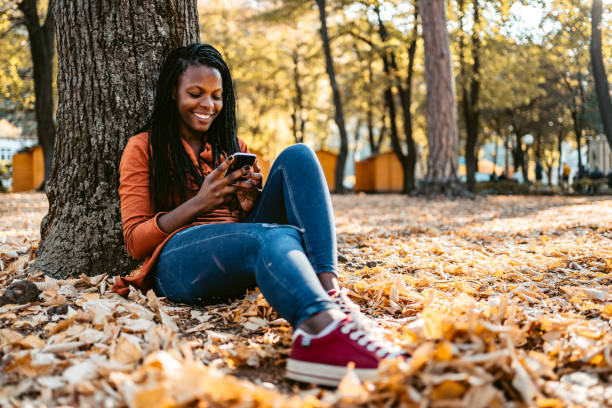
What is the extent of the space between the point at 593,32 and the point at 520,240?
8.62m

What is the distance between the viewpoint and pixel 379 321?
2.32 metres

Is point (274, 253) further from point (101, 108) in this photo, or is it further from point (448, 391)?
point (101, 108)

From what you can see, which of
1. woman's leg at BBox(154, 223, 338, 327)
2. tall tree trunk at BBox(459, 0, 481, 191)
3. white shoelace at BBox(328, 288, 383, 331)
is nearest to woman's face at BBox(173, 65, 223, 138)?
woman's leg at BBox(154, 223, 338, 327)

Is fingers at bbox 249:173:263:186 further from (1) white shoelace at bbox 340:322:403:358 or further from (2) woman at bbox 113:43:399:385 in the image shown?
(1) white shoelace at bbox 340:322:403:358

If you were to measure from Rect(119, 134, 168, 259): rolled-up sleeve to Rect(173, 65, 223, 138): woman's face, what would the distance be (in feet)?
1.10

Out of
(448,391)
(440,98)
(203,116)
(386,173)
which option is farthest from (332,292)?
(386,173)

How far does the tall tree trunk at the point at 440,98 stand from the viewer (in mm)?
10789

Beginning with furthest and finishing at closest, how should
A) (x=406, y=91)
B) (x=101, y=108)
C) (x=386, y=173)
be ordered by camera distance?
(x=386, y=173) → (x=406, y=91) → (x=101, y=108)

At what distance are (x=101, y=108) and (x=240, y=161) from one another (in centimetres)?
131

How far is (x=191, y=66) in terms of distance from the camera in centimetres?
260

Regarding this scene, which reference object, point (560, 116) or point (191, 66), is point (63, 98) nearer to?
point (191, 66)

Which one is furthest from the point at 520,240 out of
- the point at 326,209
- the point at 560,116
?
the point at 560,116

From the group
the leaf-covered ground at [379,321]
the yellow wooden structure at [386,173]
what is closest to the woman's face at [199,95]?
the leaf-covered ground at [379,321]

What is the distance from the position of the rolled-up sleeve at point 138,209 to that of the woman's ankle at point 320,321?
38.3 inches
